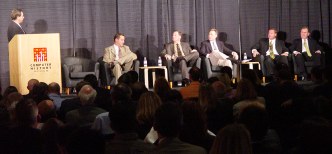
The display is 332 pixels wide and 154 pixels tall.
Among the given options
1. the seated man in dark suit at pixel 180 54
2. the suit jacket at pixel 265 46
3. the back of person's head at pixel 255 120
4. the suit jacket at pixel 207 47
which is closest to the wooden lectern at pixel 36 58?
the seated man in dark suit at pixel 180 54

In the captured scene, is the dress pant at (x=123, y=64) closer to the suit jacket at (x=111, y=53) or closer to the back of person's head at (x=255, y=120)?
the suit jacket at (x=111, y=53)

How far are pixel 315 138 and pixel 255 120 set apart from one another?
2.33 ft

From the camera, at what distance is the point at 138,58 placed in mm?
10758

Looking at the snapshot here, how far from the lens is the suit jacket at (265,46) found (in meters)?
10.8

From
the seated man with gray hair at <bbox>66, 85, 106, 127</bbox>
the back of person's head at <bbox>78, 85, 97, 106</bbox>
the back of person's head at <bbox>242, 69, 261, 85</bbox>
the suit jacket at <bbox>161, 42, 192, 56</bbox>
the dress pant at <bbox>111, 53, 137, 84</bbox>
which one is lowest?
the seated man with gray hair at <bbox>66, 85, 106, 127</bbox>

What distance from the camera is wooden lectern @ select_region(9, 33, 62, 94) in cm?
778

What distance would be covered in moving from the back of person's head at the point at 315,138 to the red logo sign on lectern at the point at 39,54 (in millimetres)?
6000

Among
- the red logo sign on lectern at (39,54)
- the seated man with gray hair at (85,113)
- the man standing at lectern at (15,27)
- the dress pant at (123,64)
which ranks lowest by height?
the seated man with gray hair at (85,113)

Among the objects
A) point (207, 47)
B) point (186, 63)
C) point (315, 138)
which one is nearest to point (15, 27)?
point (186, 63)

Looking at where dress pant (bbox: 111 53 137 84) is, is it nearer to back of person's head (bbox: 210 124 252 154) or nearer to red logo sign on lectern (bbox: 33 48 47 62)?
red logo sign on lectern (bbox: 33 48 47 62)

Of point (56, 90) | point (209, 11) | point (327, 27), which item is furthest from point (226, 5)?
point (56, 90)

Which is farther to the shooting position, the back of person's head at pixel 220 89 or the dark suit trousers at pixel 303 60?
the dark suit trousers at pixel 303 60

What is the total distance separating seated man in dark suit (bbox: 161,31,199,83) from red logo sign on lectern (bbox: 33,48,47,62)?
2.73 metres

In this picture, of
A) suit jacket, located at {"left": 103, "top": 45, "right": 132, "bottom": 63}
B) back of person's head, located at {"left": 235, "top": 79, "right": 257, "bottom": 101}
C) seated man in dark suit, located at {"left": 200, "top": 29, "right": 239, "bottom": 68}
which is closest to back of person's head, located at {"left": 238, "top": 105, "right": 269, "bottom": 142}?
back of person's head, located at {"left": 235, "top": 79, "right": 257, "bottom": 101}
